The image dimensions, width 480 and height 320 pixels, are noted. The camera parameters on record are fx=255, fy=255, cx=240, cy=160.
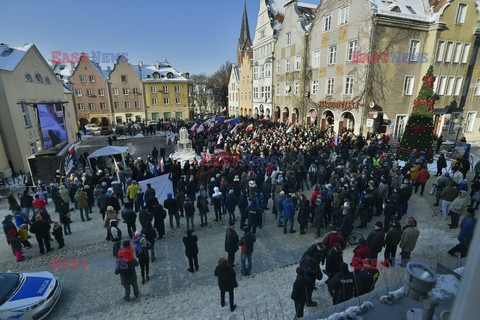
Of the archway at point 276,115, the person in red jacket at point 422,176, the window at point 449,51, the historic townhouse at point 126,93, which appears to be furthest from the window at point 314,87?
the historic townhouse at point 126,93

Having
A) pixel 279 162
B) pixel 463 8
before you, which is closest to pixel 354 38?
pixel 463 8

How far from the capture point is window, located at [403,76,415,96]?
72.3 ft

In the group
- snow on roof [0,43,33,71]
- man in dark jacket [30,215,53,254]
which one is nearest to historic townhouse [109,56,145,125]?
snow on roof [0,43,33,71]

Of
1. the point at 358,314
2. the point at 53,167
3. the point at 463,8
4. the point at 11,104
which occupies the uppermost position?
the point at 463,8

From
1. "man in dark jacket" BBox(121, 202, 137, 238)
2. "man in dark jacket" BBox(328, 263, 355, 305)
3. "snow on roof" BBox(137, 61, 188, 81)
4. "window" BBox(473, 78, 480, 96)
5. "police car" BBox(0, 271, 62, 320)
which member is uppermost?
"snow on roof" BBox(137, 61, 188, 81)

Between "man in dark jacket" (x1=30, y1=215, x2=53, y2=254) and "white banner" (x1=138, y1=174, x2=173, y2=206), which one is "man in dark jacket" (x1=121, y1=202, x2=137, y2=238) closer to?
"white banner" (x1=138, y1=174, x2=173, y2=206)

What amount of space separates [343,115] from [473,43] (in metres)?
12.4

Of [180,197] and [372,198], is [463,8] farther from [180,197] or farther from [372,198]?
[180,197]

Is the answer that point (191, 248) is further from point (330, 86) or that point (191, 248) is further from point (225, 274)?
point (330, 86)

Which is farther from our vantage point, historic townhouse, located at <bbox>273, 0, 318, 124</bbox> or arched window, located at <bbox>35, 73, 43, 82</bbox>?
historic townhouse, located at <bbox>273, 0, 318, 124</bbox>

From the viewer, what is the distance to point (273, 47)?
35.3 m

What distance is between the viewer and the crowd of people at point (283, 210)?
6.45m

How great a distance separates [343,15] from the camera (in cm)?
2338

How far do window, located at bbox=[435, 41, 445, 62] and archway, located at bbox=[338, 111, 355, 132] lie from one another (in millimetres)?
7954
